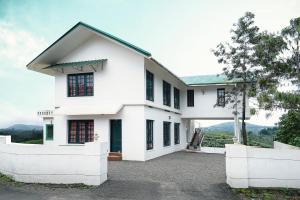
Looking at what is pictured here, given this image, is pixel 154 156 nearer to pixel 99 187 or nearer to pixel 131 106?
pixel 131 106

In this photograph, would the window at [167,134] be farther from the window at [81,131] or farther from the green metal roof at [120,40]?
the green metal roof at [120,40]

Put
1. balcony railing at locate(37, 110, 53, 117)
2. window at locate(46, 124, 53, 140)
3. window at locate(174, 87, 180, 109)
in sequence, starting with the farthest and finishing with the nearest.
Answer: window at locate(174, 87, 180, 109) → window at locate(46, 124, 53, 140) → balcony railing at locate(37, 110, 53, 117)

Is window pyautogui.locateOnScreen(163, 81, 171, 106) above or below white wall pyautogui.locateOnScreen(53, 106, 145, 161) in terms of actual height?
above

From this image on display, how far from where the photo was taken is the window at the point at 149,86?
17.8 meters

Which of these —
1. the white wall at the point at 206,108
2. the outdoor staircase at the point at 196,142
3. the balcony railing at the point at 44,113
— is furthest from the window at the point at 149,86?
the balcony railing at the point at 44,113

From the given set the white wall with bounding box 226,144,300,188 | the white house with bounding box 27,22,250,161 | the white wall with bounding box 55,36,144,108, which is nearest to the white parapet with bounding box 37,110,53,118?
the white house with bounding box 27,22,250,161

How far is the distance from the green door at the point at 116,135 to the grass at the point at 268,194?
9335mm

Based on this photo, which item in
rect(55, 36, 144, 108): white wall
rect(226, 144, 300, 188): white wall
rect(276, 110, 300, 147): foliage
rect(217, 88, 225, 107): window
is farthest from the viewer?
rect(217, 88, 225, 107): window

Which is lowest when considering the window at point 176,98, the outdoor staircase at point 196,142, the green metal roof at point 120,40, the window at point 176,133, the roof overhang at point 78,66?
the outdoor staircase at point 196,142

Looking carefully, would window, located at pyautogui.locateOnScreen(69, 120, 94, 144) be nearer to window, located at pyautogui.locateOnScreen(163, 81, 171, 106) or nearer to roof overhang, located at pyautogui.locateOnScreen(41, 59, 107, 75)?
roof overhang, located at pyautogui.locateOnScreen(41, 59, 107, 75)

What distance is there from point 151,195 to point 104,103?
9716mm

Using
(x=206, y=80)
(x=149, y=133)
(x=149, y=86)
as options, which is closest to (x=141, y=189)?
(x=149, y=133)

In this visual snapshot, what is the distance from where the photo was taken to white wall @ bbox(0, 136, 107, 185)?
995 cm

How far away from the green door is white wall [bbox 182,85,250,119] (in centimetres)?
994
